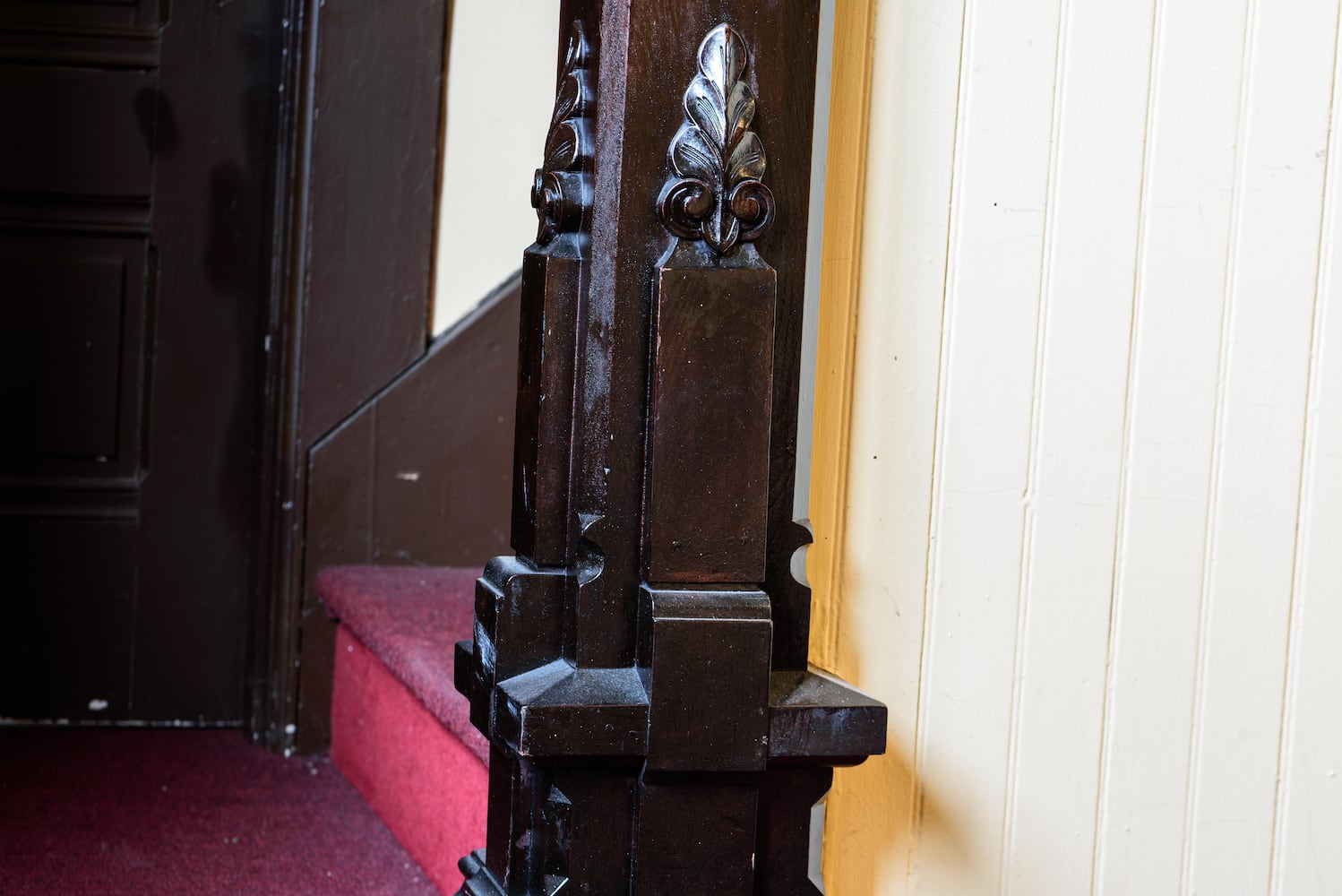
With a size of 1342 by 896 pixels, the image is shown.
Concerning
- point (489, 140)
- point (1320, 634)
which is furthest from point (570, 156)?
point (489, 140)

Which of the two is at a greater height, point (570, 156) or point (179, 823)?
point (570, 156)

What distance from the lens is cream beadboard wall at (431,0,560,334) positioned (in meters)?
1.93

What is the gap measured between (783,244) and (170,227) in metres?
1.33

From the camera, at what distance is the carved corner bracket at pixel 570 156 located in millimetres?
963

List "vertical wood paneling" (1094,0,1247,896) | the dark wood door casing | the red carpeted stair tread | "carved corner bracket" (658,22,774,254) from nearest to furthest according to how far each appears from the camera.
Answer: "carved corner bracket" (658,22,774,254), "vertical wood paneling" (1094,0,1247,896), the red carpeted stair tread, the dark wood door casing

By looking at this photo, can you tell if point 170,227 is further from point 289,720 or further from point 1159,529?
point 1159,529

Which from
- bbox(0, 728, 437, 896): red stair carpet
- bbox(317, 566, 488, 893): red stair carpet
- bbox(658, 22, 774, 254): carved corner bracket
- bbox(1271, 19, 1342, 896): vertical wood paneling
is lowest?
bbox(0, 728, 437, 896): red stair carpet

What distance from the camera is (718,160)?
92cm

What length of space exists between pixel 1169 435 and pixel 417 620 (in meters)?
0.93

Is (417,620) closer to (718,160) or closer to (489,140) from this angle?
(489,140)

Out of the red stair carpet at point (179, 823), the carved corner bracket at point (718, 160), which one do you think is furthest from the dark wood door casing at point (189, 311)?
the carved corner bracket at point (718, 160)

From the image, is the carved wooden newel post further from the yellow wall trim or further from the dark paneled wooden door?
the dark paneled wooden door

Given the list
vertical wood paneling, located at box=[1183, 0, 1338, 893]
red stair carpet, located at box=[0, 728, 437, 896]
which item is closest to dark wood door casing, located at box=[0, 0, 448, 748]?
red stair carpet, located at box=[0, 728, 437, 896]

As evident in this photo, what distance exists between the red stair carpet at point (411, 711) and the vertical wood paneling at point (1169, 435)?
22.5 inches
